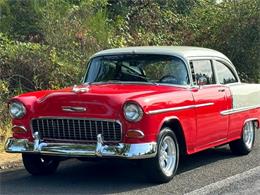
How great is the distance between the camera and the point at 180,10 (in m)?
20.4

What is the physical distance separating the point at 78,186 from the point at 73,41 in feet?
22.2

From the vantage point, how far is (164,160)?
7629mm

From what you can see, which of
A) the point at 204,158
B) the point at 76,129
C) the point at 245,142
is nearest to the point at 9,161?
the point at 76,129

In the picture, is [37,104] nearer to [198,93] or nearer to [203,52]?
[198,93]

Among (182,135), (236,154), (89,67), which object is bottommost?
(236,154)

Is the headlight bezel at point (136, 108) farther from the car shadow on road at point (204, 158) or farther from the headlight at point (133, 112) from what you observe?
the car shadow on road at point (204, 158)

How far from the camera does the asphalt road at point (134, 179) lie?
23.5 ft

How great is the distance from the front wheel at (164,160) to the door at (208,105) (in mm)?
589

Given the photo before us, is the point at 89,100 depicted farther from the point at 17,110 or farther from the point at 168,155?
the point at 168,155

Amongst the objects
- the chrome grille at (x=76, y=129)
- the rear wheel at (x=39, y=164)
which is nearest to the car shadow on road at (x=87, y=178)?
the rear wheel at (x=39, y=164)

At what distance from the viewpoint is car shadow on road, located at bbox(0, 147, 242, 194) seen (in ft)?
23.9

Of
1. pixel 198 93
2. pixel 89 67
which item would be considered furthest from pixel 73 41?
pixel 198 93

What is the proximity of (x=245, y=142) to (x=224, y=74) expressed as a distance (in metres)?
1.13

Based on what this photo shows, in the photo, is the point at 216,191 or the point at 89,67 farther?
the point at 89,67
